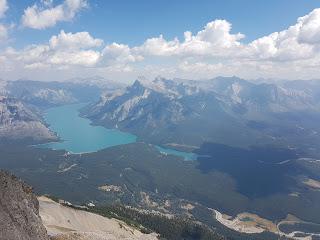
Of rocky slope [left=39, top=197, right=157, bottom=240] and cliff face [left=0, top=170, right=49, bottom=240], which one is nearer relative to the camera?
cliff face [left=0, top=170, right=49, bottom=240]

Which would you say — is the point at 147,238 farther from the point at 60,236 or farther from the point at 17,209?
the point at 17,209

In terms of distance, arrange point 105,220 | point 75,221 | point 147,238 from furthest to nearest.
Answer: point 105,220
point 147,238
point 75,221

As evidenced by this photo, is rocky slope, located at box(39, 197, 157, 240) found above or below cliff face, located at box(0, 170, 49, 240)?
below

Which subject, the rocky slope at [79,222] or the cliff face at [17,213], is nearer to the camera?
the cliff face at [17,213]

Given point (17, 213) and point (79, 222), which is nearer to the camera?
point (17, 213)

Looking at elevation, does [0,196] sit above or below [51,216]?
above

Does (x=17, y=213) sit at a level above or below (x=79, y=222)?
above

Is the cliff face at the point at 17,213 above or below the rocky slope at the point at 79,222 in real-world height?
above

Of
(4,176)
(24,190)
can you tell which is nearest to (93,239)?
(24,190)
